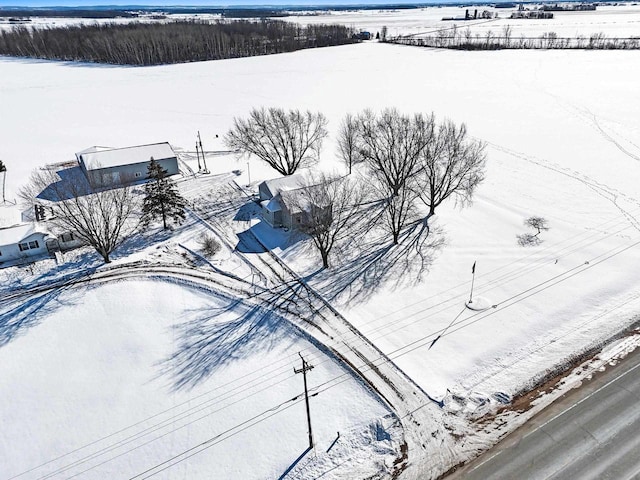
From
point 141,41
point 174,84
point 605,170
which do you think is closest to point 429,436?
point 605,170

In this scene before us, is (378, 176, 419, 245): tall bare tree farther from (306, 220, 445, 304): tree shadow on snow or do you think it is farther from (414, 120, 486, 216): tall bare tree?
(414, 120, 486, 216): tall bare tree

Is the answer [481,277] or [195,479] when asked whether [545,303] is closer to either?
[481,277]

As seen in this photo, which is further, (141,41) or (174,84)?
(141,41)

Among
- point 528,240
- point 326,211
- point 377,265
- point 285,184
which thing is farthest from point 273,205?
point 528,240

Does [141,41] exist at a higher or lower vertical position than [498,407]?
higher

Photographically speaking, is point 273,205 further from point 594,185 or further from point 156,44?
point 156,44

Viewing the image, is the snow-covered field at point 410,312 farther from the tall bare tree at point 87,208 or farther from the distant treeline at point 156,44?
the distant treeline at point 156,44

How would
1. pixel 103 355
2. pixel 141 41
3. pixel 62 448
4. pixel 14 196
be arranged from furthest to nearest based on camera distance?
pixel 141 41
pixel 14 196
pixel 103 355
pixel 62 448

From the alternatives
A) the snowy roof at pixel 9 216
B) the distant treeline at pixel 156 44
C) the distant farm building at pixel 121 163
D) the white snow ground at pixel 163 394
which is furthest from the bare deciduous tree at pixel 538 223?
the distant treeline at pixel 156 44
